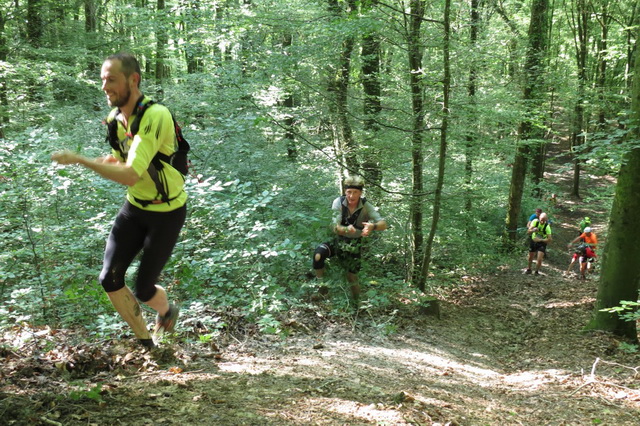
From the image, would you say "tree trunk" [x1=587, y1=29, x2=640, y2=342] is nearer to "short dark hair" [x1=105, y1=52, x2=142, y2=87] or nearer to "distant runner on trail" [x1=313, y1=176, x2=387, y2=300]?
"distant runner on trail" [x1=313, y1=176, x2=387, y2=300]

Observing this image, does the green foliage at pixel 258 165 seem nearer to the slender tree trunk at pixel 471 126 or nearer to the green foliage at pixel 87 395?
the slender tree trunk at pixel 471 126

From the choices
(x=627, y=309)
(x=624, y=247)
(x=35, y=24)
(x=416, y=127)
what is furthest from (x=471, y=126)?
(x=35, y=24)

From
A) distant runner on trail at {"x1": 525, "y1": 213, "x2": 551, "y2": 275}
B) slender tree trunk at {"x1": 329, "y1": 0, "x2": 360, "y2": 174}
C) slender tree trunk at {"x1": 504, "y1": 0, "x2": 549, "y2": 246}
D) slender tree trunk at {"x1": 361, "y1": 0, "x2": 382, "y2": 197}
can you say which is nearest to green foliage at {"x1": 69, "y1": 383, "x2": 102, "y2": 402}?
slender tree trunk at {"x1": 361, "y1": 0, "x2": 382, "y2": 197}

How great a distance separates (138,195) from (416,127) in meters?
5.52

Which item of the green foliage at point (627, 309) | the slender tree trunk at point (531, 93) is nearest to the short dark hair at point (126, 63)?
the green foliage at point (627, 309)

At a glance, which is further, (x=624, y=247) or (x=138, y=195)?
(x=624, y=247)

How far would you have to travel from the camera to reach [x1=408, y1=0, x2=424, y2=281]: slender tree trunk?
23.5 feet

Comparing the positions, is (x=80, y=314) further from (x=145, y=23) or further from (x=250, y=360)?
(x=145, y=23)

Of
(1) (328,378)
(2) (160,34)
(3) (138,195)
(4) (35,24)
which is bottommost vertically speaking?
(1) (328,378)

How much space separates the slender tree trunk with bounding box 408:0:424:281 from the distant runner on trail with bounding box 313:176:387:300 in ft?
4.73

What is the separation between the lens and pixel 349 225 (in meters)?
5.78

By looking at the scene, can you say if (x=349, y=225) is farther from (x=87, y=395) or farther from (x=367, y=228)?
(x=87, y=395)

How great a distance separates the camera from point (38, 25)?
1336cm

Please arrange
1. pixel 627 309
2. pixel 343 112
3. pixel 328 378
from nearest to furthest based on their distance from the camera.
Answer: pixel 328 378
pixel 627 309
pixel 343 112
